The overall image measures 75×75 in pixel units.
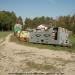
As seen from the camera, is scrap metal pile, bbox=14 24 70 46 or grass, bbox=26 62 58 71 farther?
scrap metal pile, bbox=14 24 70 46

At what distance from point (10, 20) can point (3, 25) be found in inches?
209

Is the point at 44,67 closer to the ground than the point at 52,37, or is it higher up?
closer to the ground

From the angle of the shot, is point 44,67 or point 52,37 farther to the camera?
point 52,37

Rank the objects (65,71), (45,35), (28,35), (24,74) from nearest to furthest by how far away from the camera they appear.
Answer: (24,74), (65,71), (45,35), (28,35)

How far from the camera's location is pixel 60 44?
2012cm

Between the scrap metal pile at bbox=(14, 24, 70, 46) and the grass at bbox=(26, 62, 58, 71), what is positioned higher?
the scrap metal pile at bbox=(14, 24, 70, 46)

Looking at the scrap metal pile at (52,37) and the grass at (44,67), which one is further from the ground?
the scrap metal pile at (52,37)

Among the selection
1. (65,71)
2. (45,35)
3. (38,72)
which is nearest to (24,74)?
(38,72)

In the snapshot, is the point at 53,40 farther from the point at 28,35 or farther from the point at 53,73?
the point at 53,73

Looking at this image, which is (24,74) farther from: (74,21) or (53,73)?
(74,21)

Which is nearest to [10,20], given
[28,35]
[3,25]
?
[3,25]

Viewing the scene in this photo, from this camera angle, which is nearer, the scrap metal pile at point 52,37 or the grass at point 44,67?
the grass at point 44,67

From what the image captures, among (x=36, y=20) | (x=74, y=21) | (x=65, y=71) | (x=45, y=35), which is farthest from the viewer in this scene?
(x=36, y=20)

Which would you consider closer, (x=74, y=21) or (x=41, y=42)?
(x=41, y=42)
